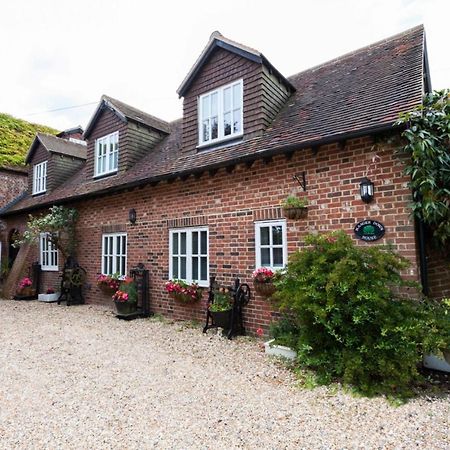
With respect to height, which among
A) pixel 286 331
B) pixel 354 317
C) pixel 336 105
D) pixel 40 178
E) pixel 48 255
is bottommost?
pixel 286 331

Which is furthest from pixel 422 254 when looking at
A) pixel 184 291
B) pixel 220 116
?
pixel 220 116

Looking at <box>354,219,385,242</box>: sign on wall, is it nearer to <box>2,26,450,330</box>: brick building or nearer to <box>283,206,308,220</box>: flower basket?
<box>2,26,450,330</box>: brick building

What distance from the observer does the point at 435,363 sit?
409cm

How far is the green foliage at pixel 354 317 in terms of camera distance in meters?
3.55

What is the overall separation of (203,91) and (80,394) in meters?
6.85

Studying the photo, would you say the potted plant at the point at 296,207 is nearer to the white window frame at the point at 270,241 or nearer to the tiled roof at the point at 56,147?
the white window frame at the point at 270,241

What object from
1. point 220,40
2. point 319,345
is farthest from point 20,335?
point 220,40

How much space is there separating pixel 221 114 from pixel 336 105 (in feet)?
8.71

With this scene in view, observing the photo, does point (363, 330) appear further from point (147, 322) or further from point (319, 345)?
point (147, 322)

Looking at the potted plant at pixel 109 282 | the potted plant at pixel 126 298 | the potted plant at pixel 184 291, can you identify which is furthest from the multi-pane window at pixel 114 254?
the potted plant at pixel 184 291

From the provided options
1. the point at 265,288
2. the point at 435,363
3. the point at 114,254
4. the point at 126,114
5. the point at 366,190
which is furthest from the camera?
the point at 126,114

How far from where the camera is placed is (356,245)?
4.99 m

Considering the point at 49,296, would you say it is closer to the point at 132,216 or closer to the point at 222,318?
the point at 132,216

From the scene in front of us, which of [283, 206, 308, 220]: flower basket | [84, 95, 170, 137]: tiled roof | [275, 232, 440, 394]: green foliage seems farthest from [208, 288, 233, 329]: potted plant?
[84, 95, 170, 137]: tiled roof
